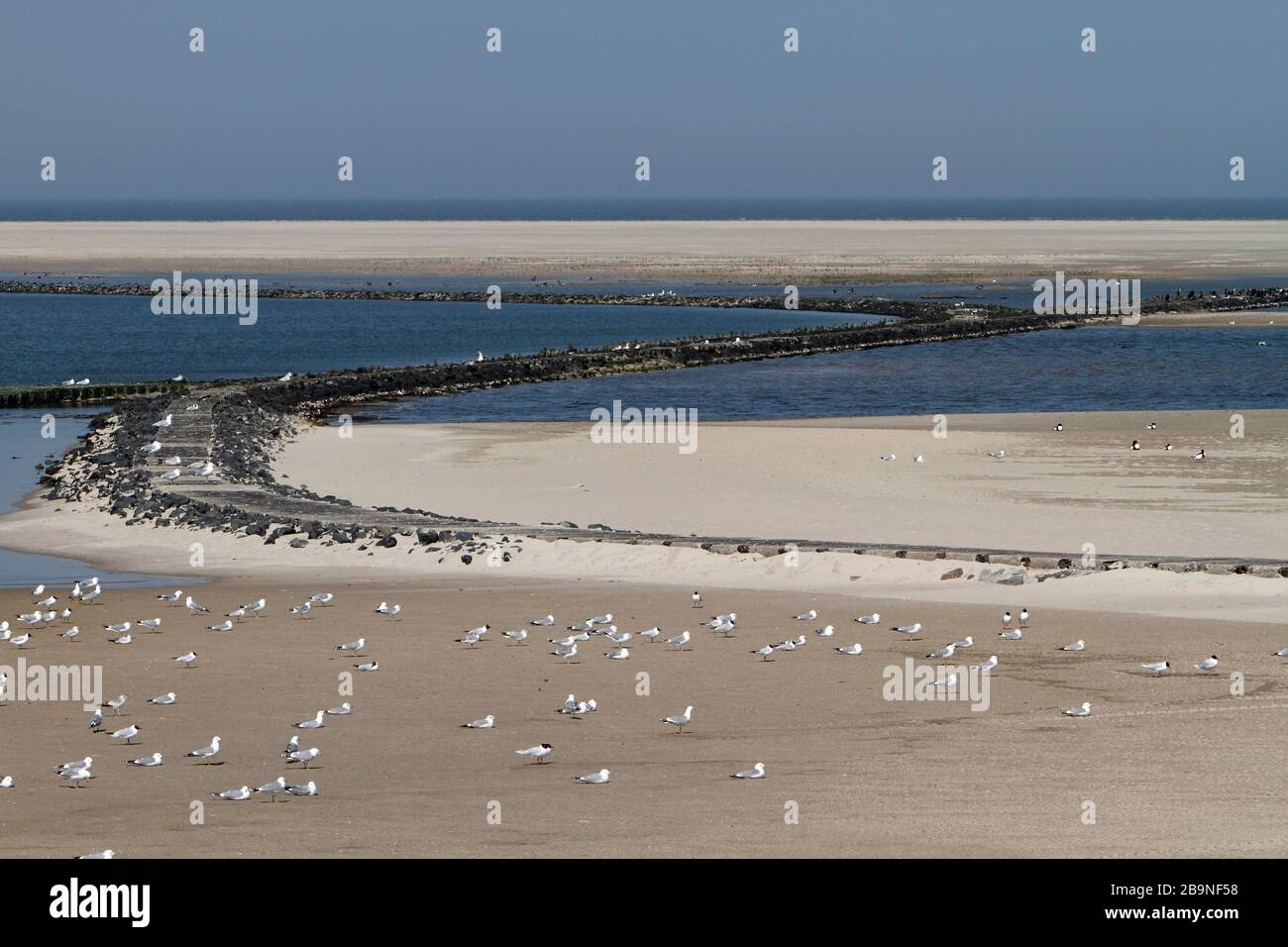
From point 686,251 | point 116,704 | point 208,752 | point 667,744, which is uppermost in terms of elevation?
point 686,251

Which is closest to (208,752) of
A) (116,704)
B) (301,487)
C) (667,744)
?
(116,704)

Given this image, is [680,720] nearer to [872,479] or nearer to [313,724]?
[313,724]

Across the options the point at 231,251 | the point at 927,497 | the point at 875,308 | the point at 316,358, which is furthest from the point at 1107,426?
Result: the point at 231,251

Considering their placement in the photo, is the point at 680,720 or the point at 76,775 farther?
the point at 680,720

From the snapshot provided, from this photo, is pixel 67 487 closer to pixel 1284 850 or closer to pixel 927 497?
pixel 927 497

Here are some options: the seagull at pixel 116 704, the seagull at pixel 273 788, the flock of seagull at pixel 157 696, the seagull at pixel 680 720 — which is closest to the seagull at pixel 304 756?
the flock of seagull at pixel 157 696

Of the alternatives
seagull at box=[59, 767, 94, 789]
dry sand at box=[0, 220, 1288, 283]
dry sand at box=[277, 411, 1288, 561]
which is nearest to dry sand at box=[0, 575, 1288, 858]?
seagull at box=[59, 767, 94, 789]

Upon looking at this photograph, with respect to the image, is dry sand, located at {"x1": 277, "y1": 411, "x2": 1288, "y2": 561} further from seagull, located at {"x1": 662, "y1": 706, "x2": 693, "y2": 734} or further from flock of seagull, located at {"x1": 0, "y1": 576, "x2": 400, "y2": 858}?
seagull, located at {"x1": 662, "y1": 706, "x2": 693, "y2": 734}
